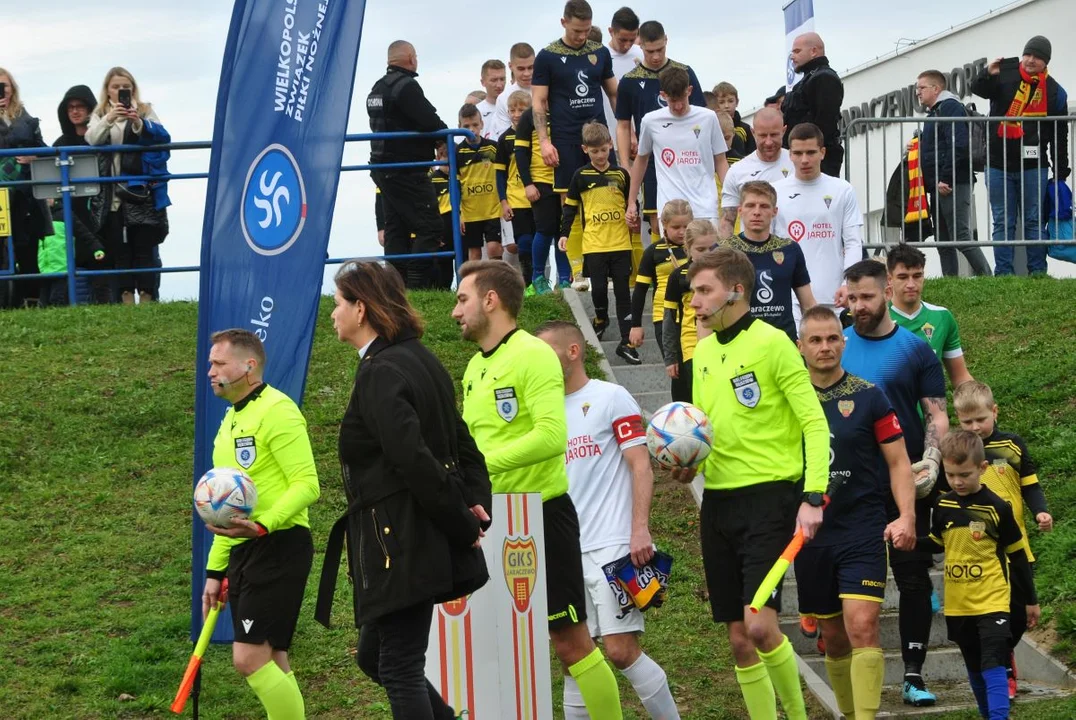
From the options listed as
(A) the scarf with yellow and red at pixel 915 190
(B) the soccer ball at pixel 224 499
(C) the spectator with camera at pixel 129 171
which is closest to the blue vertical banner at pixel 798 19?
(A) the scarf with yellow and red at pixel 915 190

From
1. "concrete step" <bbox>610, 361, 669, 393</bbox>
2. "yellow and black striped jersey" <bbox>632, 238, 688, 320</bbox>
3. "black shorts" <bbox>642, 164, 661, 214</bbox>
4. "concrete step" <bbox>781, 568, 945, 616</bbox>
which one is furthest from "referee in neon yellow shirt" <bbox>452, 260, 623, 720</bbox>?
"black shorts" <bbox>642, 164, 661, 214</bbox>

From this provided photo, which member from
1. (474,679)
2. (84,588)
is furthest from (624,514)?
(84,588)

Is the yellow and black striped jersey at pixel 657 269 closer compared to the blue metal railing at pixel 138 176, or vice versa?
the yellow and black striped jersey at pixel 657 269

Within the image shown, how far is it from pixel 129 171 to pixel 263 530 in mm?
8761

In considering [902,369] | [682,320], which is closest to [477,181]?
[682,320]

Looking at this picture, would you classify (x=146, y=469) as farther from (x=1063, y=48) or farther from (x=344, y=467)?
(x=1063, y=48)

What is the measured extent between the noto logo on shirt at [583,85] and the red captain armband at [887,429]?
23.8 ft

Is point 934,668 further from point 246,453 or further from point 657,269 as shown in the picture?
point 246,453

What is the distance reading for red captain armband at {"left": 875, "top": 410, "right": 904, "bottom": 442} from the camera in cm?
711

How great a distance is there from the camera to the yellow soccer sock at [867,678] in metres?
6.96

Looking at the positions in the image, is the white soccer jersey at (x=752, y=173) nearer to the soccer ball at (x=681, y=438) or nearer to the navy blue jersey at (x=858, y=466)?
the navy blue jersey at (x=858, y=466)

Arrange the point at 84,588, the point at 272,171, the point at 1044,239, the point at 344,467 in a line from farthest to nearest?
1. the point at 1044,239
2. the point at 84,588
3. the point at 272,171
4. the point at 344,467

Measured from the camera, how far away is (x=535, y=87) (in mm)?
13727

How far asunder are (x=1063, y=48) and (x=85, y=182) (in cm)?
1244
